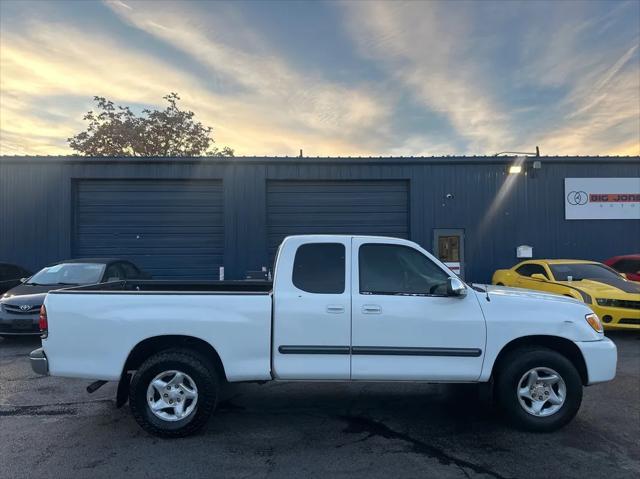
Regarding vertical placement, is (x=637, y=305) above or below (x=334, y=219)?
below

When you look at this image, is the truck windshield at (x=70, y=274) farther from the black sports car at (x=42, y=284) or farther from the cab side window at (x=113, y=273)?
the cab side window at (x=113, y=273)

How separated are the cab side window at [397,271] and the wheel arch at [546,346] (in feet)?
2.98

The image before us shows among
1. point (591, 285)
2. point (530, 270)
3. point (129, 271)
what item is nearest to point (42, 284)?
point (129, 271)

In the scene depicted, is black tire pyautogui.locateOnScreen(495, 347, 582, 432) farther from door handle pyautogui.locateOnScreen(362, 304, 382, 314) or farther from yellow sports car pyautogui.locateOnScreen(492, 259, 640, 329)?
yellow sports car pyautogui.locateOnScreen(492, 259, 640, 329)

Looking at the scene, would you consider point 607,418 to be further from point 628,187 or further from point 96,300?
point 628,187

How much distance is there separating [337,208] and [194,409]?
1051 cm

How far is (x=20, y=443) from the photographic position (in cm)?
412

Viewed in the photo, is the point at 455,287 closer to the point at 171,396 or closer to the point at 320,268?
the point at 320,268

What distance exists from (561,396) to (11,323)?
827 cm

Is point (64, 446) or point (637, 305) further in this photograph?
point (637, 305)

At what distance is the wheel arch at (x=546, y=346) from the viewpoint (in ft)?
14.7

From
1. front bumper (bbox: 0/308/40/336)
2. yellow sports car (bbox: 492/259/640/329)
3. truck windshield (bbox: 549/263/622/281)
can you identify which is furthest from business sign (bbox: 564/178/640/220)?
front bumper (bbox: 0/308/40/336)

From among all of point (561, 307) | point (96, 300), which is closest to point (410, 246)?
point (561, 307)

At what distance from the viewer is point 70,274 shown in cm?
934
